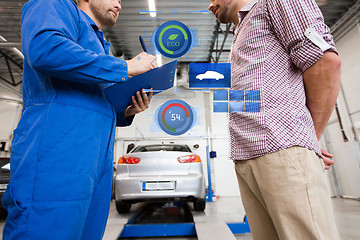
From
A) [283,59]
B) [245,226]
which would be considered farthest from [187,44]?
[245,226]

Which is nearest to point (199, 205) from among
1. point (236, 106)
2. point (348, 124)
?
point (236, 106)

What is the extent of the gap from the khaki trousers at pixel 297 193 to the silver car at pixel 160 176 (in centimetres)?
142

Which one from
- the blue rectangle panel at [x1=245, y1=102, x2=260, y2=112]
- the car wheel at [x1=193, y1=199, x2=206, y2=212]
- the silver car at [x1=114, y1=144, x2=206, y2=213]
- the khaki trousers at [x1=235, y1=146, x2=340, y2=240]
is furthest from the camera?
the car wheel at [x1=193, y1=199, x2=206, y2=212]

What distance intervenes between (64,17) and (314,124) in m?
0.87

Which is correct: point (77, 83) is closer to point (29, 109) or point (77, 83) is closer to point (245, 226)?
point (29, 109)

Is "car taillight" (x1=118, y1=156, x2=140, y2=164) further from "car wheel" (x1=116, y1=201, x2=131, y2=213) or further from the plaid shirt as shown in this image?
the plaid shirt

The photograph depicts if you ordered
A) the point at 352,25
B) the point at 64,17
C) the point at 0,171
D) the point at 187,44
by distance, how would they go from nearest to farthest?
the point at 64,17 < the point at 187,44 < the point at 0,171 < the point at 352,25

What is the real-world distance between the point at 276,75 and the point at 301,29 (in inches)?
5.3

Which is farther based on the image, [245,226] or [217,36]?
[245,226]

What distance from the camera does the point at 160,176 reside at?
185 centimetres

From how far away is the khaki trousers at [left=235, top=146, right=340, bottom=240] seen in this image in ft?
1.48

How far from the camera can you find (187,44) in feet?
2.62

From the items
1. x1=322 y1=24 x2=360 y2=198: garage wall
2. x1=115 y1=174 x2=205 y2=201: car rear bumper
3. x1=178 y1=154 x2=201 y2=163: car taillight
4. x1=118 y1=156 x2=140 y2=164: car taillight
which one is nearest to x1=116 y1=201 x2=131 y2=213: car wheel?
x1=115 y1=174 x2=205 y2=201: car rear bumper

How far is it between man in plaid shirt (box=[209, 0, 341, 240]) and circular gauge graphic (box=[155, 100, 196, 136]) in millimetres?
236
